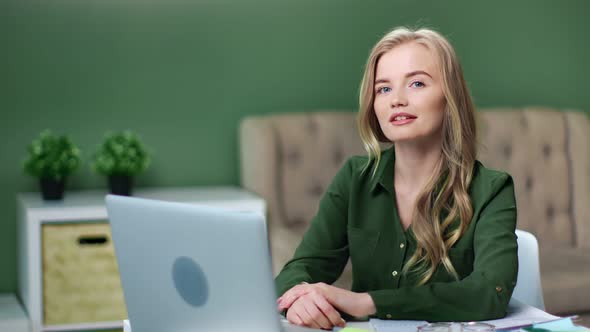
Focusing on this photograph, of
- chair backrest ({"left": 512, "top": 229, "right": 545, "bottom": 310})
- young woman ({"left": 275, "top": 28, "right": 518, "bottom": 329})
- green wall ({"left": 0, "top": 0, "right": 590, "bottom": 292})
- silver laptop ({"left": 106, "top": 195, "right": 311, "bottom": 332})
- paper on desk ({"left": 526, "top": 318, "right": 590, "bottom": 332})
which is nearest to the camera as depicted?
silver laptop ({"left": 106, "top": 195, "right": 311, "bottom": 332})

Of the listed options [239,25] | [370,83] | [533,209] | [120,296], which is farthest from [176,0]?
[370,83]

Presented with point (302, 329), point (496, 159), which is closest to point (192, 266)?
point (302, 329)

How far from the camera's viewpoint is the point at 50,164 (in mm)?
3424

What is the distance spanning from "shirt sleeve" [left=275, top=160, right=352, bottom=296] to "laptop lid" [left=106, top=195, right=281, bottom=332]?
514mm

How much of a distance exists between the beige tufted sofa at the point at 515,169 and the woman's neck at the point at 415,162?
4.47 ft

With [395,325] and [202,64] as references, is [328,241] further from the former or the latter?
[202,64]

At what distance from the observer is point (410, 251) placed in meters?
1.84

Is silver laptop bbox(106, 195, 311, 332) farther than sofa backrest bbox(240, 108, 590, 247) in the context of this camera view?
No

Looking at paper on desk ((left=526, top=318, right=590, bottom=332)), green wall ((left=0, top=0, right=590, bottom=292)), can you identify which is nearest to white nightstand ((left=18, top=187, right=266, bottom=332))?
green wall ((left=0, top=0, right=590, bottom=292))

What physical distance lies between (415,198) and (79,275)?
5.95ft

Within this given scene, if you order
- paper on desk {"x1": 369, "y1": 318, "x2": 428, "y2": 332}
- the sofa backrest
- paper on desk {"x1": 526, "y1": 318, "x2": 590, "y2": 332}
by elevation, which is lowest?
the sofa backrest

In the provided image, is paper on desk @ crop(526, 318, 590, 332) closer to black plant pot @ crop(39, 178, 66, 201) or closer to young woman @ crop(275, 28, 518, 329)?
young woman @ crop(275, 28, 518, 329)

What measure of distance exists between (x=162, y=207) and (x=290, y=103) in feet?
8.82

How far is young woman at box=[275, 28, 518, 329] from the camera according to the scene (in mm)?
1764
